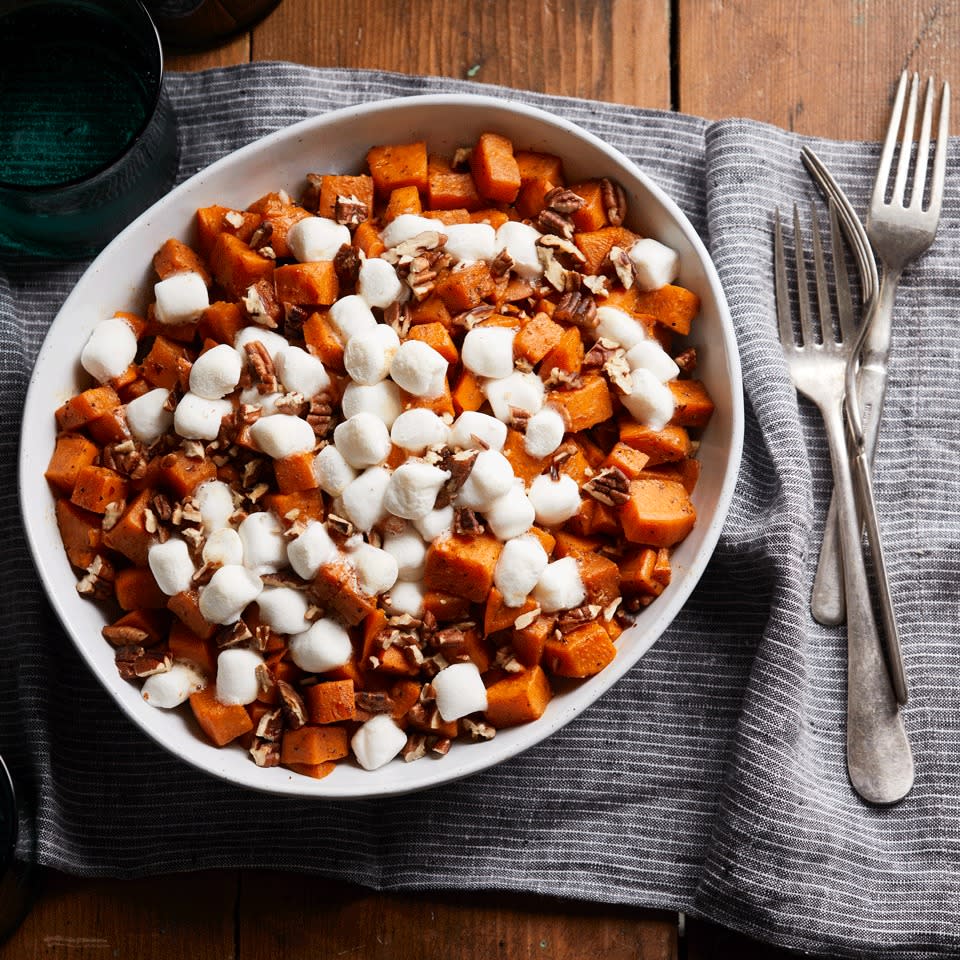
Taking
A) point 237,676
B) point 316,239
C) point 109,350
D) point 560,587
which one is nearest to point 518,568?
point 560,587

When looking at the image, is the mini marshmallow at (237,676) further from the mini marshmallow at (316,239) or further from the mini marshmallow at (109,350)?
the mini marshmallow at (316,239)

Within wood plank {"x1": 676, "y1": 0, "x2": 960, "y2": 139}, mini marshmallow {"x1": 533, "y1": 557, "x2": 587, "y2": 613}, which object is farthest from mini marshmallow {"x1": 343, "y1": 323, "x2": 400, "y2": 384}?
wood plank {"x1": 676, "y1": 0, "x2": 960, "y2": 139}

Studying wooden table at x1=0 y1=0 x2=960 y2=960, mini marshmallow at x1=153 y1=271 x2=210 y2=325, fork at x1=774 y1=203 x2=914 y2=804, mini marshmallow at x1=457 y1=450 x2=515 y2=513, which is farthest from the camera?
wooden table at x1=0 y1=0 x2=960 y2=960

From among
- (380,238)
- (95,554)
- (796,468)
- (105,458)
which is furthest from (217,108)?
(796,468)

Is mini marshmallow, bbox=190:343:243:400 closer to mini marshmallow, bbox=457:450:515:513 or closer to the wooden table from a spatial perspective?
mini marshmallow, bbox=457:450:515:513

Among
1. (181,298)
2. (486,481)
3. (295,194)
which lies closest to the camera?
(486,481)

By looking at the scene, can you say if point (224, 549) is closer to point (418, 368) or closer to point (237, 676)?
point (237, 676)
